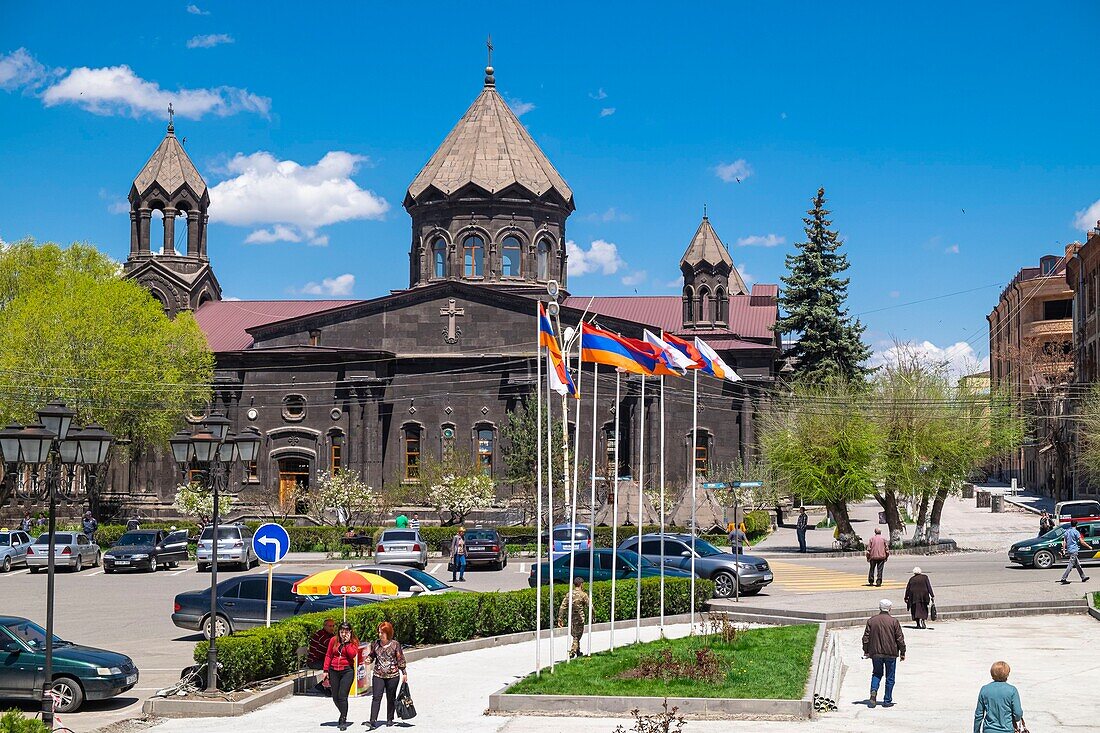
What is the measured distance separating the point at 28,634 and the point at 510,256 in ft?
161

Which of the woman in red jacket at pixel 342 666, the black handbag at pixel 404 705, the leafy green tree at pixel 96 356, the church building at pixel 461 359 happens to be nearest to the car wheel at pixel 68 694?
the woman in red jacket at pixel 342 666

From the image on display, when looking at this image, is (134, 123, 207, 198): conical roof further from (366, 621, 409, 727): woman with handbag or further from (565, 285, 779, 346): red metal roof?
(366, 621, 409, 727): woman with handbag

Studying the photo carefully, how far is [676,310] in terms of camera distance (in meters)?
77.2

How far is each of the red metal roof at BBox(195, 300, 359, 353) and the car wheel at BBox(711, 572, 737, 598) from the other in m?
45.0

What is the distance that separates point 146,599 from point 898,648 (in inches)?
865

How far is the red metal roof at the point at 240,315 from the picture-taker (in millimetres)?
73875

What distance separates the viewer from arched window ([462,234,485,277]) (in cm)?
6762

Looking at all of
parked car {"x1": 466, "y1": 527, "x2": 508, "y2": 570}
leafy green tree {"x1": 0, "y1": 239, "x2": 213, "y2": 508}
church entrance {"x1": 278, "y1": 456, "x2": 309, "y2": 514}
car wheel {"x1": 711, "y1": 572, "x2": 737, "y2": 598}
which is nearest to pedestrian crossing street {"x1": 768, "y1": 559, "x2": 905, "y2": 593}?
car wheel {"x1": 711, "y1": 572, "x2": 737, "y2": 598}

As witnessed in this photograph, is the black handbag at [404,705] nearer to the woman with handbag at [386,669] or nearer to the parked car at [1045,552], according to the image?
the woman with handbag at [386,669]

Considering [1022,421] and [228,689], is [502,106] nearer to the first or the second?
[1022,421]

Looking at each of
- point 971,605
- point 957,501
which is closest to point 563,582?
point 971,605

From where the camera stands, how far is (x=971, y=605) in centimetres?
2889

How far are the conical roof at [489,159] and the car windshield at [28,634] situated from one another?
160ft

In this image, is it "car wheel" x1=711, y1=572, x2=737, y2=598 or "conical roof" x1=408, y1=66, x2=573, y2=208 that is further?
"conical roof" x1=408, y1=66, x2=573, y2=208
